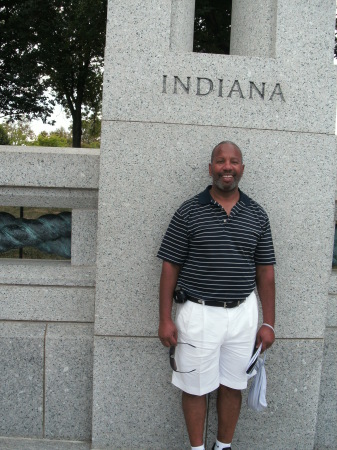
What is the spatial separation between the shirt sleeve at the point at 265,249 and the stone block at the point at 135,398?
93cm

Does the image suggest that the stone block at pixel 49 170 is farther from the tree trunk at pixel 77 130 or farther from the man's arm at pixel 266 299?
the tree trunk at pixel 77 130

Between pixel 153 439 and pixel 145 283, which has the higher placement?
pixel 145 283

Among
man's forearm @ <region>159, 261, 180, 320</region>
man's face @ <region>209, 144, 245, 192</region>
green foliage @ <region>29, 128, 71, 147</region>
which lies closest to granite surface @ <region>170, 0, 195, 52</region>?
man's face @ <region>209, 144, 245, 192</region>

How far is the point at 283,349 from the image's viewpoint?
3428mm

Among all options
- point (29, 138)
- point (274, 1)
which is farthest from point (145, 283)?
point (29, 138)

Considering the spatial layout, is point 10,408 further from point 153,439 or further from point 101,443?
point 153,439

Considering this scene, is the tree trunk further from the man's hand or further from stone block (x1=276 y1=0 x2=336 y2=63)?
the man's hand

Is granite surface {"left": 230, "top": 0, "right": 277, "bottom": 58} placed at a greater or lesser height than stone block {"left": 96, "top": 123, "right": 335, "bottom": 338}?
greater

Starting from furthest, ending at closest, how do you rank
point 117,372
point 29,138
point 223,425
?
1. point 29,138
2. point 117,372
3. point 223,425

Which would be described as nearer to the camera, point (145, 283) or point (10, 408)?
point (145, 283)

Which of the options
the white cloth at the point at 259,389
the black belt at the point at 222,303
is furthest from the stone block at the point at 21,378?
the white cloth at the point at 259,389

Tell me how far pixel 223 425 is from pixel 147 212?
1443mm

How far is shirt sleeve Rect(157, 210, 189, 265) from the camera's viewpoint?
2.90 m

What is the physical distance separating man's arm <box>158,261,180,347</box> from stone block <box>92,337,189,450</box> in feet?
1.49
